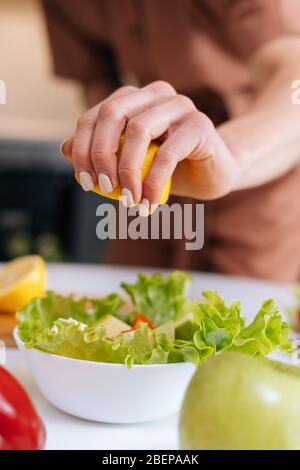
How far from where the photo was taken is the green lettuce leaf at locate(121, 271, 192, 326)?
2.68 ft

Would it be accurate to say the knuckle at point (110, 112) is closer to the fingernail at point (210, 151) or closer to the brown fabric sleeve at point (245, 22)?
the fingernail at point (210, 151)

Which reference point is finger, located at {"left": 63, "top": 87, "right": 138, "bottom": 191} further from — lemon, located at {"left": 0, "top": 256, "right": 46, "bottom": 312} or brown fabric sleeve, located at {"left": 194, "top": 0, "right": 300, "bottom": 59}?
brown fabric sleeve, located at {"left": 194, "top": 0, "right": 300, "bottom": 59}

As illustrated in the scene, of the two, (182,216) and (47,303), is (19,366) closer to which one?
(47,303)

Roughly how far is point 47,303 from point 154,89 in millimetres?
264

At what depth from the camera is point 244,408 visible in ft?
1.50

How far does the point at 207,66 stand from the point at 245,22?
172mm

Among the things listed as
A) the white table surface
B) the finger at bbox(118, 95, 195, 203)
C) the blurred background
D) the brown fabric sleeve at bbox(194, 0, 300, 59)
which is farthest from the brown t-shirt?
the blurred background

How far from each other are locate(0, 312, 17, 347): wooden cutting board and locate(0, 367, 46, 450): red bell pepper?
347mm

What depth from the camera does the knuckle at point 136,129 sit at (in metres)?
0.60

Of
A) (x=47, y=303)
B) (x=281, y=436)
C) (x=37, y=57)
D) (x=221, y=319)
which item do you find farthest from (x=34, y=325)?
(x=37, y=57)

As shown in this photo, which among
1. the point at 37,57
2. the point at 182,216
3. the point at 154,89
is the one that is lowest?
the point at 182,216

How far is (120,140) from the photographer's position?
608 mm

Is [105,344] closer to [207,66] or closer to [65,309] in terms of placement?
[65,309]

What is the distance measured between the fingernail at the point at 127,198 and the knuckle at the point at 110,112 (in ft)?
0.21
